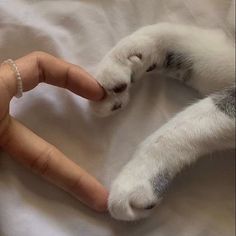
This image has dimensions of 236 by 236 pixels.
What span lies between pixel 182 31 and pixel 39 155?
0.32 metres

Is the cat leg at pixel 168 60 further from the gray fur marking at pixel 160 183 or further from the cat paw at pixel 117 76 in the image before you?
the gray fur marking at pixel 160 183

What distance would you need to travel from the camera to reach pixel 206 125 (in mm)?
790

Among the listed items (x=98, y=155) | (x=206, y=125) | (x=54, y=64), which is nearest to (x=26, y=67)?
(x=54, y=64)

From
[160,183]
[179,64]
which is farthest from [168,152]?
[179,64]

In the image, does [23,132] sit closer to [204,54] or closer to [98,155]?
[98,155]

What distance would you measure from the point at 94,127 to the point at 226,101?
0.70 feet

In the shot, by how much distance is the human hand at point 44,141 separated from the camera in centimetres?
77

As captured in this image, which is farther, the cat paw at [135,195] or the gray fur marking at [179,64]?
the gray fur marking at [179,64]

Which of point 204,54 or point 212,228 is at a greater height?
point 204,54

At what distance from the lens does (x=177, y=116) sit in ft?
2.69

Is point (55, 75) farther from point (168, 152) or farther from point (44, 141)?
point (168, 152)

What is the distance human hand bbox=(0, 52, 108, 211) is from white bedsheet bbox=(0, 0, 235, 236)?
4 cm

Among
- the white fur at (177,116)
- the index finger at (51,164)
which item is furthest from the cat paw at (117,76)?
the index finger at (51,164)

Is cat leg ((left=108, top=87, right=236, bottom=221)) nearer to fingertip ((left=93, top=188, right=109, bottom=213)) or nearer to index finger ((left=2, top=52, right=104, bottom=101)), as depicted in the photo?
fingertip ((left=93, top=188, right=109, bottom=213))
